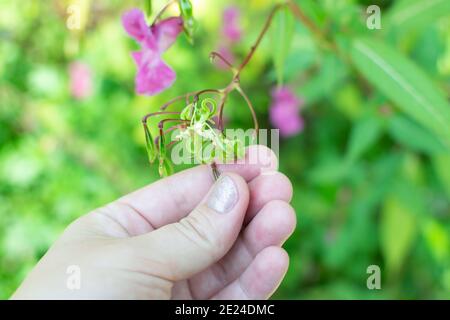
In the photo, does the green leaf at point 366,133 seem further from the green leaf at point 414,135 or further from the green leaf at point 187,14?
the green leaf at point 187,14

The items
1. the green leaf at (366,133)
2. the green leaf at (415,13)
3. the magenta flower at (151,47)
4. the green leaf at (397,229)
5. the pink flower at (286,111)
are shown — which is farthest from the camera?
the pink flower at (286,111)

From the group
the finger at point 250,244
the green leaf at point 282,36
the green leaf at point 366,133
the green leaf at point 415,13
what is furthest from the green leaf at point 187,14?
the green leaf at point 366,133

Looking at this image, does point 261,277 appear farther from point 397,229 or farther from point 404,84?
point 397,229

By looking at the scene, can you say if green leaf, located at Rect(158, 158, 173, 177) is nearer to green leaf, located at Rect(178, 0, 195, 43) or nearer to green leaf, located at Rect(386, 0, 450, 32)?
green leaf, located at Rect(178, 0, 195, 43)

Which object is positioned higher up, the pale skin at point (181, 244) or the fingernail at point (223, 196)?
the fingernail at point (223, 196)

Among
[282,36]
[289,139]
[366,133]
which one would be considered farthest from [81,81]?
[282,36]

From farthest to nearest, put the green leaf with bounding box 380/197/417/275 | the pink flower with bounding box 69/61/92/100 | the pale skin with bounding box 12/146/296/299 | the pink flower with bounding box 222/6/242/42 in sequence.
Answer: the pink flower with bounding box 69/61/92/100
the pink flower with bounding box 222/6/242/42
the green leaf with bounding box 380/197/417/275
the pale skin with bounding box 12/146/296/299

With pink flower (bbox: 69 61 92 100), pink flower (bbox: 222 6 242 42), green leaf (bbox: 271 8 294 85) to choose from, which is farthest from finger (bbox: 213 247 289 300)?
pink flower (bbox: 69 61 92 100)

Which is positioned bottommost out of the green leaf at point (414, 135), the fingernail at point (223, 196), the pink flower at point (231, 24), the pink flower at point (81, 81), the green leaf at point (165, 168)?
the fingernail at point (223, 196)
